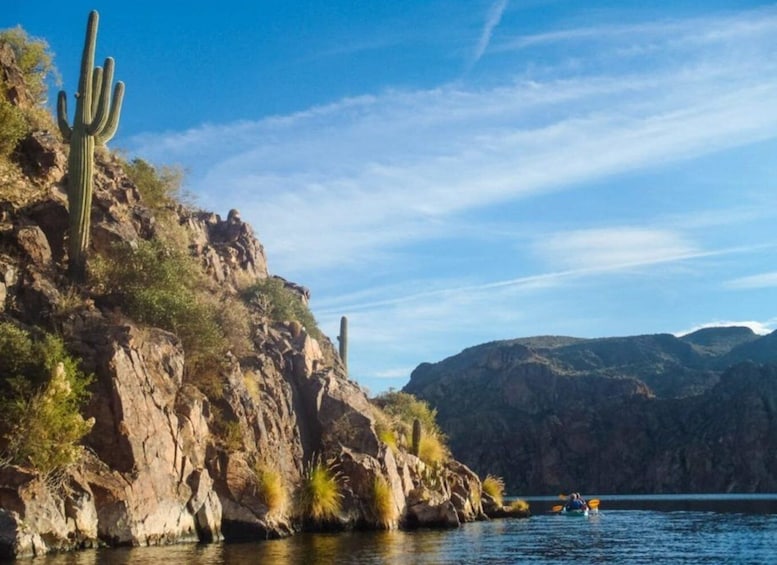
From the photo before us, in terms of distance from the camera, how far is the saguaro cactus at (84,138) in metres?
43.8

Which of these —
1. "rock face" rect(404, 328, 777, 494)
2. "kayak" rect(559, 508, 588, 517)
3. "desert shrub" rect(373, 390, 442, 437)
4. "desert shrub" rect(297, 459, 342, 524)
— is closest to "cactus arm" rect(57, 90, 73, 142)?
"desert shrub" rect(297, 459, 342, 524)

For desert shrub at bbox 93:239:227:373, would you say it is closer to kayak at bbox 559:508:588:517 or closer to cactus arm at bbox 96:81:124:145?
cactus arm at bbox 96:81:124:145

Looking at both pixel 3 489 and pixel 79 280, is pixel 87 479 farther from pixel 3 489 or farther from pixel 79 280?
pixel 79 280

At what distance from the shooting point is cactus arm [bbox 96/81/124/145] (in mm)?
45281

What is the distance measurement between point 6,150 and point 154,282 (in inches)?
408

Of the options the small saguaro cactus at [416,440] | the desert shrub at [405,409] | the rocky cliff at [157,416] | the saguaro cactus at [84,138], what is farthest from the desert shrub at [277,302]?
the saguaro cactus at [84,138]

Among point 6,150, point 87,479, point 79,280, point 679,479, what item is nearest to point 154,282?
point 79,280

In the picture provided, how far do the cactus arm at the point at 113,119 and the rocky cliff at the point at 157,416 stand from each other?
423 cm

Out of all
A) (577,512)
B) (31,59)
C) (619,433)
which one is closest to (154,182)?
(31,59)

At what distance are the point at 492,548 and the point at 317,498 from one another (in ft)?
37.1

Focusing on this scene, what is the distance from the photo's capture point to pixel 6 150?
4534 centimetres

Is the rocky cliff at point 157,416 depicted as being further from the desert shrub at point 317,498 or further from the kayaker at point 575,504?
the kayaker at point 575,504

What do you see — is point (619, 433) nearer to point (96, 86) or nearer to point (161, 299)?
point (161, 299)

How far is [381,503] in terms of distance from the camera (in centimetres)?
4825
